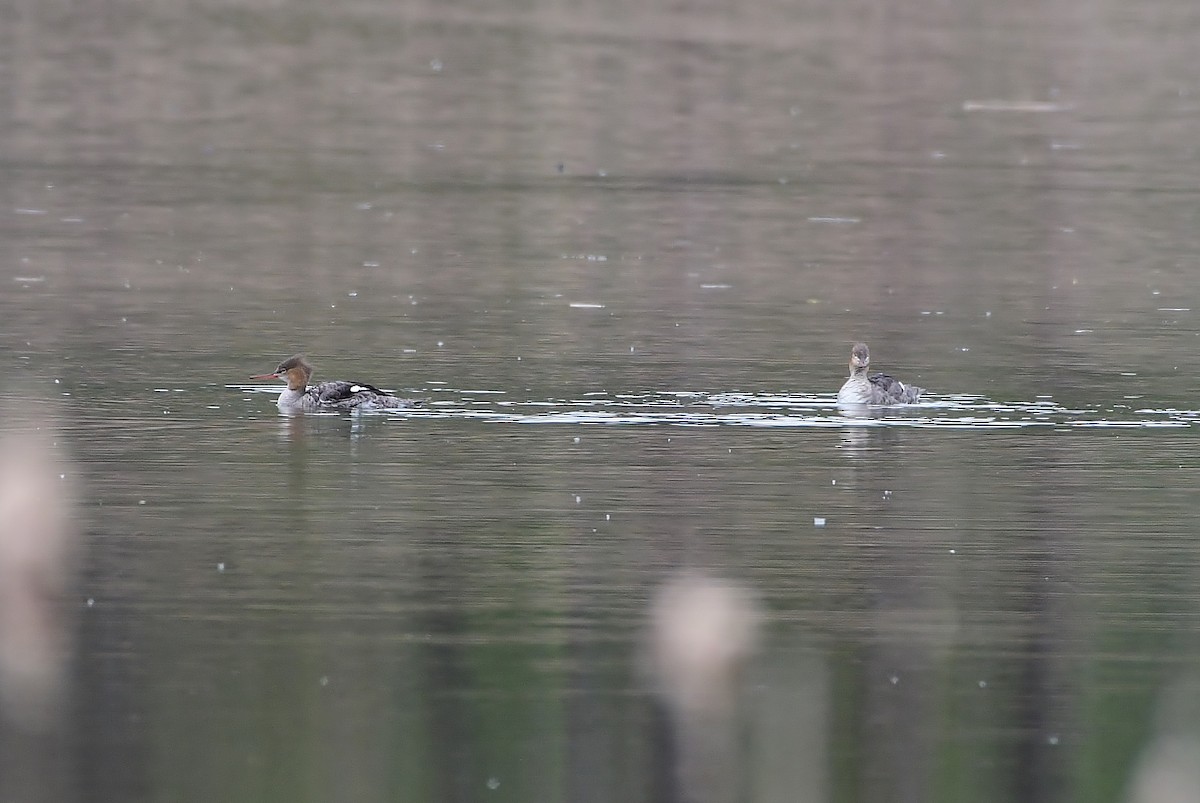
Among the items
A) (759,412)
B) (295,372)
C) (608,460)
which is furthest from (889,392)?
(295,372)

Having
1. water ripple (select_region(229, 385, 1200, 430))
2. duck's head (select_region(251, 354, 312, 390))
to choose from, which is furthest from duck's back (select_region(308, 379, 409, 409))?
duck's head (select_region(251, 354, 312, 390))

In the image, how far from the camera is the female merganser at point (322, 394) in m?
16.8

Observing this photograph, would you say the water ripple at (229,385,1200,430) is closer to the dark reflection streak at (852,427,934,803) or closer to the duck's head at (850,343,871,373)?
the duck's head at (850,343,871,373)

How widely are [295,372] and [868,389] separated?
3.54 meters

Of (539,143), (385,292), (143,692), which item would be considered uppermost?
(539,143)

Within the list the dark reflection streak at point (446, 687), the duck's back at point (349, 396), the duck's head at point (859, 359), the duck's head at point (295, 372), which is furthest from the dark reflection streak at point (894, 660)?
the duck's head at point (295, 372)

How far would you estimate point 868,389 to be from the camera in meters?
17.1

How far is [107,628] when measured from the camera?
10953 mm

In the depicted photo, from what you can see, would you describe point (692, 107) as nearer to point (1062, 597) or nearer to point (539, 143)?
point (539, 143)

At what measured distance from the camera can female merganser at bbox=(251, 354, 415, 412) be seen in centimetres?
1680

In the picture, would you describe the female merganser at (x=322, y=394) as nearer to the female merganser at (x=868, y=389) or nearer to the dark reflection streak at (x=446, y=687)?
the female merganser at (x=868, y=389)

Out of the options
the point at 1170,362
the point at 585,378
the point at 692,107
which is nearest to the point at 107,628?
the point at 585,378

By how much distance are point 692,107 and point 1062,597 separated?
98.0 ft

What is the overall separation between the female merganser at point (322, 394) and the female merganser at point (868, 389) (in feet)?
8.91
